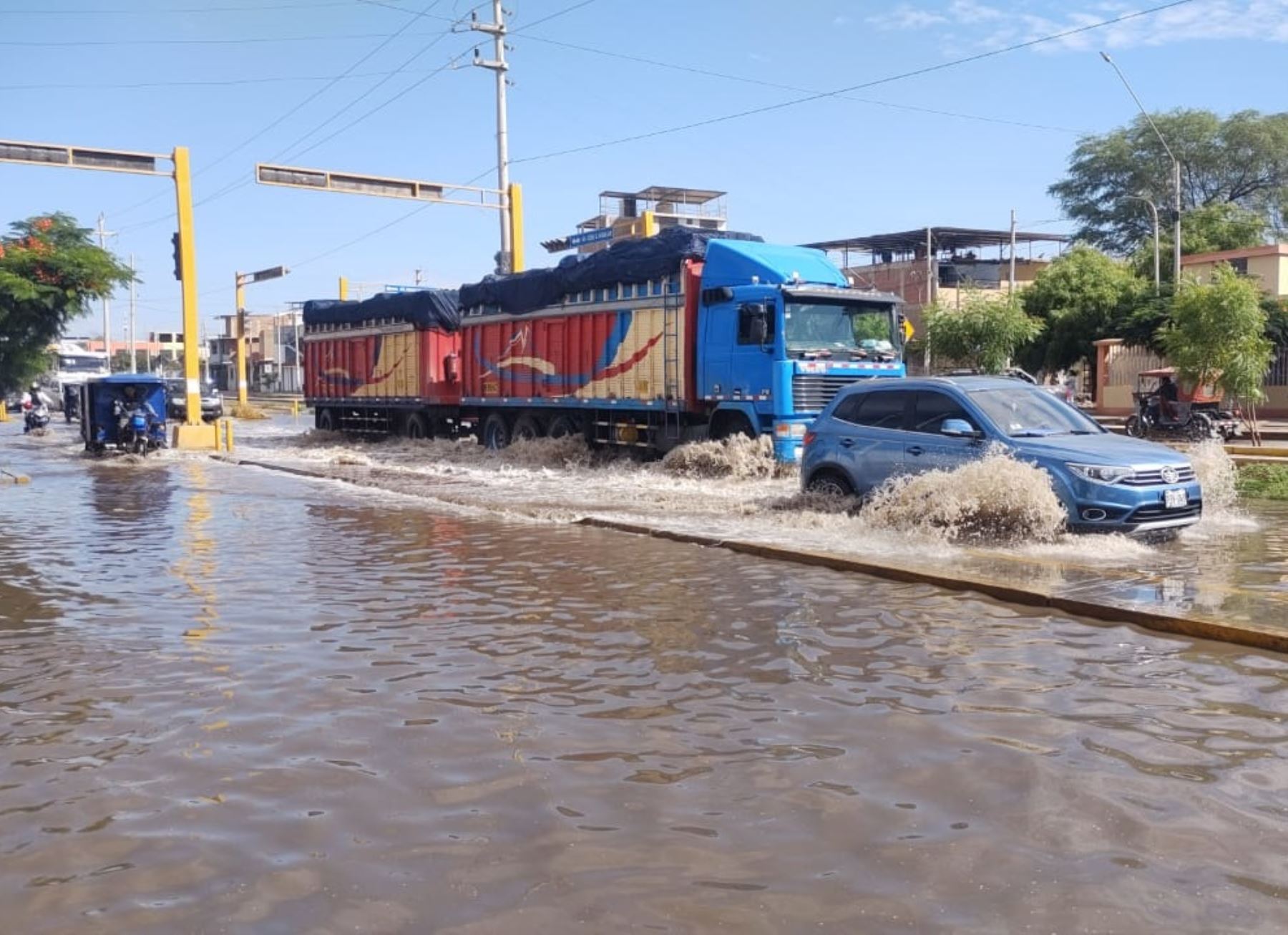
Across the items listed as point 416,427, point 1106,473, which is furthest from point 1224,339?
point 416,427

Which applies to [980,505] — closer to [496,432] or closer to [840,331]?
[840,331]

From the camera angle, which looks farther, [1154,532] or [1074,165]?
[1074,165]

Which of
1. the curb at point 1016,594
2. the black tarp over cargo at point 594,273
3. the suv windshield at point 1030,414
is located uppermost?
the black tarp over cargo at point 594,273

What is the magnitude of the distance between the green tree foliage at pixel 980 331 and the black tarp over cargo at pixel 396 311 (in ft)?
46.9

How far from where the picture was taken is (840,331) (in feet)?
56.4

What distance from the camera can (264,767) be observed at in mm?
4715

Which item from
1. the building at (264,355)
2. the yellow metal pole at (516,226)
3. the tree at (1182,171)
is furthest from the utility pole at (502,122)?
the building at (264,355)

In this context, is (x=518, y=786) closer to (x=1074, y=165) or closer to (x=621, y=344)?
(x=621, y=344)

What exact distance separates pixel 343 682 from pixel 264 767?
1.29 meters

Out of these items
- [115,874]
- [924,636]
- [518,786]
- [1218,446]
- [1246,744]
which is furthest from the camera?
[1218,446]

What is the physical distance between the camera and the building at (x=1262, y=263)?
38969 mm

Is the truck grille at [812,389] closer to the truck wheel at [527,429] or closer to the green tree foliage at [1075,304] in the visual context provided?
the truck wheel at [527,429]

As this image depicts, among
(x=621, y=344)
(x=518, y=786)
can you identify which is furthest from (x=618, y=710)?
(x=621, y=344)

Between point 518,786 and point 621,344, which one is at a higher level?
point 621,344
